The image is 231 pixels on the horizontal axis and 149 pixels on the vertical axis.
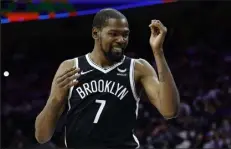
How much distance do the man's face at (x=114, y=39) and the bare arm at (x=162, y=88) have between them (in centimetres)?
19

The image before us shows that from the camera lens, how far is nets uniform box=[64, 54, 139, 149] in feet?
8.84

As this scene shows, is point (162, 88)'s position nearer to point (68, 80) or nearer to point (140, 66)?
point (140, 66)

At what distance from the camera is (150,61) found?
9578 millimetres

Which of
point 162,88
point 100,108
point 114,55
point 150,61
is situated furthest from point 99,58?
point 150,61

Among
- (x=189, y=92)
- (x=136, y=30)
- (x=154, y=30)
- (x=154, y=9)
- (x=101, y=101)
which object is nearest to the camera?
Result: (x=154, y=30)

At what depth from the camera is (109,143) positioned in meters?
2.68

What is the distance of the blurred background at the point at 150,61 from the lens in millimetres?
8430

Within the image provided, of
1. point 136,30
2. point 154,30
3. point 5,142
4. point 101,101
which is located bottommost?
point 5,142

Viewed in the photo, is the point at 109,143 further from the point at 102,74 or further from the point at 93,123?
the point at 102,74

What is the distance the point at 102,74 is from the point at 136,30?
8.12 metres

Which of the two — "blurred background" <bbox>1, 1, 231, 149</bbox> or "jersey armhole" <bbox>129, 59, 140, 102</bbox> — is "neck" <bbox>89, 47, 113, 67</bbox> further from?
"blurred background" <bbox>1, 1, 231, 149</bbox>

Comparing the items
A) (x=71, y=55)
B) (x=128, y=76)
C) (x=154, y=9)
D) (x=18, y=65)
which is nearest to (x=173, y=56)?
(x=154, y=9)

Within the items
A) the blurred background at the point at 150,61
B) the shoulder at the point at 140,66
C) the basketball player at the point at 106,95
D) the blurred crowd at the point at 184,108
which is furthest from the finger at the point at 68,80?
the blurred background at the point at 150,61

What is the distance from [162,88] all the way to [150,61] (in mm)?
6997
